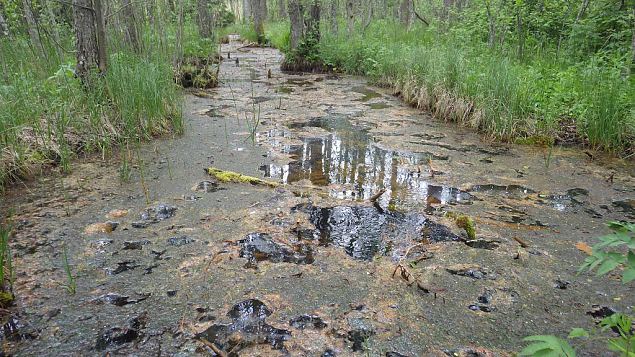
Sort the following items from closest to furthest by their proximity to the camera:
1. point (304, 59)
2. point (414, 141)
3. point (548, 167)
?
1. point (548, 167)
2. point (414, 141)
3. point (304, 59)

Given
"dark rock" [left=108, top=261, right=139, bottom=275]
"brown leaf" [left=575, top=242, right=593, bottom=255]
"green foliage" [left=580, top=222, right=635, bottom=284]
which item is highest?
"green foliage" [left=580, top=222, right=635, bottom=284]

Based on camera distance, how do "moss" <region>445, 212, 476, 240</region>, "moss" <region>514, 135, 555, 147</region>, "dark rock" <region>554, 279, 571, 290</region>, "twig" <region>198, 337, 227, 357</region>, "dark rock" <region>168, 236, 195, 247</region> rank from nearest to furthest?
"twig" <region>198, 337, 227, 357</region> < "dark rock" <region>554, 279, 571, 290</region> < "dark rock" <region>168, 236, 195, 247</region> < "moss" <region>445, 212, 476, 240</region> < "moss" <region>514, 135, 555, 147</region>

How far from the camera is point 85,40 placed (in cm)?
378

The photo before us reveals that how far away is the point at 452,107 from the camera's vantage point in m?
4.92

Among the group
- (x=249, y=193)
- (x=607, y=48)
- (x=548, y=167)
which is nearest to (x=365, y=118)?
(x=548, y=167)

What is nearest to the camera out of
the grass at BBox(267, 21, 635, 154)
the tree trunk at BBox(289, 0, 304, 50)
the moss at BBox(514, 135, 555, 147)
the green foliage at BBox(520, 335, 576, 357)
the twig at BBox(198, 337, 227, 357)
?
the green foliage at BBox(520, 335, 576, 357)

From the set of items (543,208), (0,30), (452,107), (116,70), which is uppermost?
(0,30)

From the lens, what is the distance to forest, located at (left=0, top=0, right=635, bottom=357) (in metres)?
1.61

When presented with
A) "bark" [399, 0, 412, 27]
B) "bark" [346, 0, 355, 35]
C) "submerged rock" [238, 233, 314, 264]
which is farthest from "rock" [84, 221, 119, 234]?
"bark" [399, 0, 412, 27]

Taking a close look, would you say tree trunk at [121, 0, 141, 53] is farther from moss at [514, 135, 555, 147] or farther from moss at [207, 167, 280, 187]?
moss at [514, 135, 555, 147]

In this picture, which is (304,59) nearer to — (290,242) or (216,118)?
(216,118)

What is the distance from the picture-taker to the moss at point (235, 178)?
3.03 metres

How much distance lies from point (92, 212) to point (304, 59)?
23.1ft

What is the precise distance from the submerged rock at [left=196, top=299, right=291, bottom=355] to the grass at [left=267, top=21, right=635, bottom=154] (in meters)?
3.40
